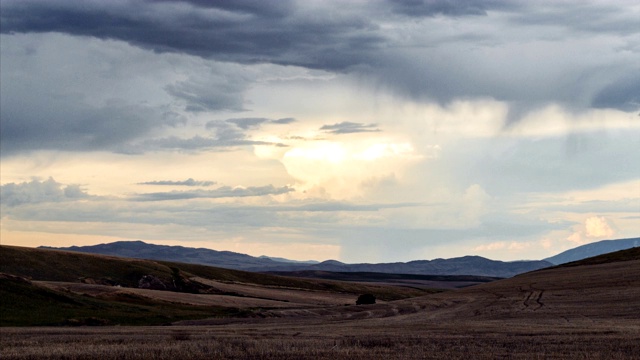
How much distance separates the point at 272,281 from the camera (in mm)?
196875

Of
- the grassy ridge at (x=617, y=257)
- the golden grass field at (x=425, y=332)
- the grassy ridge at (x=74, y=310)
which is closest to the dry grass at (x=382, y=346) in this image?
the golden grass field at (x=425, y=332)

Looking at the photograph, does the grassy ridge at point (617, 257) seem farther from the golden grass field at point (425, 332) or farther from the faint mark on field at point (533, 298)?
the faint mark on field at point (533, 298)

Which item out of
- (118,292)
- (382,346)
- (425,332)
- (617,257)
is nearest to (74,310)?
(118,292)

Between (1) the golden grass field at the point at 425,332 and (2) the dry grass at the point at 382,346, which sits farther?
(1) the golden grass field at the point at 425,332

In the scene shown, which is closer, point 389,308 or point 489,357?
point 489,357

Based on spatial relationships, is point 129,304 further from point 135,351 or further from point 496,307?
point 135,351

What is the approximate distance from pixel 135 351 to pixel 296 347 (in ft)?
25.6

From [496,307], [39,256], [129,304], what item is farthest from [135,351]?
[39,256]

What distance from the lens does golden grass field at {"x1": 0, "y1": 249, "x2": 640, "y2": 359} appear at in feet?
123

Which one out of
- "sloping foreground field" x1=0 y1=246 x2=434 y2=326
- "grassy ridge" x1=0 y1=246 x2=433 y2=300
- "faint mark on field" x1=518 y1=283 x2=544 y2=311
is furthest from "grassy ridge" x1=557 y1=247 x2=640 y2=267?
"grassy ridge" x1=0 y1=246 x2=433 y2=300

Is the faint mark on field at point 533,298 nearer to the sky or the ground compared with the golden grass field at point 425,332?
nearer to the sky

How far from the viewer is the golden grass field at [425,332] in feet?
123

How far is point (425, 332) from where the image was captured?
5481 centimetres

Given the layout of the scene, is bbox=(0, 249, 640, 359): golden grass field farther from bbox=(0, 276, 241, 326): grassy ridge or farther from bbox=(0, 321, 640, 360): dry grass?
bbox=(0, 276, 241, 326): grassy ridge
